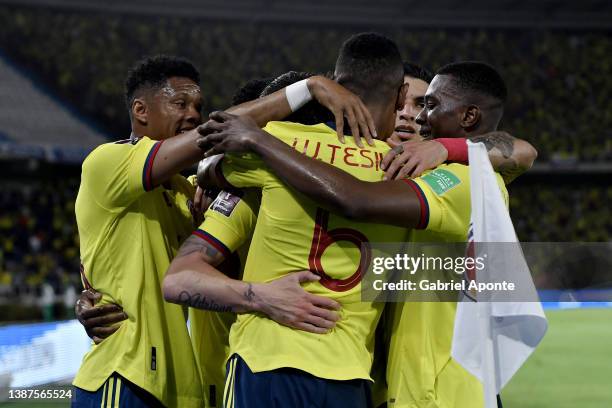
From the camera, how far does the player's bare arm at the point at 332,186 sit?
2596 mm

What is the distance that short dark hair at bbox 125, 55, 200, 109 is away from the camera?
371 centimetres

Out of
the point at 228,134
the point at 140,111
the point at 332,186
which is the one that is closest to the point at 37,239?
the point at 140,111

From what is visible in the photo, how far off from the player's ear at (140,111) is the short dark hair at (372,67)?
3.95 ft

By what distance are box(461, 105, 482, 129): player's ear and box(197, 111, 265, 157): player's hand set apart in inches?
39.0

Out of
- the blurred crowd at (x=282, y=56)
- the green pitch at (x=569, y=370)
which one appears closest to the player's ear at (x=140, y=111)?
the green pitch at (x=569, y=370)

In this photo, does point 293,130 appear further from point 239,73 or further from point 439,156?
point 239,73

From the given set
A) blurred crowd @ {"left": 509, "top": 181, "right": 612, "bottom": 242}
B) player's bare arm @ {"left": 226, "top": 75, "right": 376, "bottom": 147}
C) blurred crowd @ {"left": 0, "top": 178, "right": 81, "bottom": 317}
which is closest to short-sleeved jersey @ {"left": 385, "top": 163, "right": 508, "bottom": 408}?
player's bare arm @ {"left": 226, "top": 75, "right": 376, "bottom": 147}

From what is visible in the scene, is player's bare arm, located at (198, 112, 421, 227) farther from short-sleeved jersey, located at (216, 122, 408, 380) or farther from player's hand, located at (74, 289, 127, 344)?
player's hand, located at (74, 289, 127, 344)

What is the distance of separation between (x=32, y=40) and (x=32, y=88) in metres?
2.03

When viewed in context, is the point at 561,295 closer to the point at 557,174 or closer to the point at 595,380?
the point at 595,380

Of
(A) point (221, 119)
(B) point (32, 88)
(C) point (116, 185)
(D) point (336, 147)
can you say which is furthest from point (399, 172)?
(B) point (32, 88)

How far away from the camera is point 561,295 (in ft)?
46.3

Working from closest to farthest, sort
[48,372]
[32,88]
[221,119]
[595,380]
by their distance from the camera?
[221,119]
[48,372]
[595,380]
[32,88]

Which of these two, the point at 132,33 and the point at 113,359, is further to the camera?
the point at 132,33
